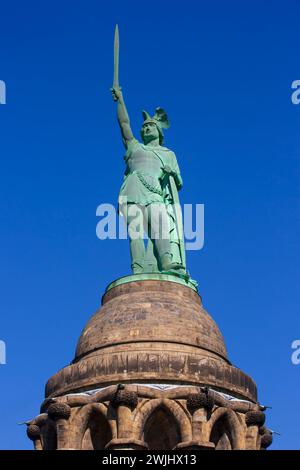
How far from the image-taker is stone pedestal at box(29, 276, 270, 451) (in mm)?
27797

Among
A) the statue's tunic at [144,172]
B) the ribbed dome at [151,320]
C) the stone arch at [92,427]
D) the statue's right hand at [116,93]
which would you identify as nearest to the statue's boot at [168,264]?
the ribbed dome at [151,320]

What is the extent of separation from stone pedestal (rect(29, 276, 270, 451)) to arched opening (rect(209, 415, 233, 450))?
25 millimetres

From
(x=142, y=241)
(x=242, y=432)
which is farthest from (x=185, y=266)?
(x=242, y=432)

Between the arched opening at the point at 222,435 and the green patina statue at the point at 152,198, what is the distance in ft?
15.5

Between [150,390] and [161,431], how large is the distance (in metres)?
1.15

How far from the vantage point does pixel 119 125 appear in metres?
35.2

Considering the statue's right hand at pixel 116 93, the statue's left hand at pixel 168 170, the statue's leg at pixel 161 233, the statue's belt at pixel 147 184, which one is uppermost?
the statue's right hand at pixel 116 93

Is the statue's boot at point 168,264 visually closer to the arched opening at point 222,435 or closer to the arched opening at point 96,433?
the arched opening at point 222,435

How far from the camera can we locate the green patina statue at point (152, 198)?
106 ft

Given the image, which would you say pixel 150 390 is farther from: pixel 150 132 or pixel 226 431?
pixel 150 132

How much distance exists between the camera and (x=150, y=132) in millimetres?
34969
